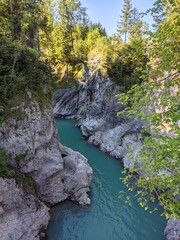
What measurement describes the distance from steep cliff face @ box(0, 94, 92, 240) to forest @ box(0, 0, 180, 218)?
1076 mm

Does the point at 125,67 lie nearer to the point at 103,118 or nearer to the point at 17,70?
the point at 103,118

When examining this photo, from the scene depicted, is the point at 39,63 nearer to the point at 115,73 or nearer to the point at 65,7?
the point at 115,73

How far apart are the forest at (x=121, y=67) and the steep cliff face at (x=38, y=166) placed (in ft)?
3.53

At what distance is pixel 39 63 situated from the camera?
16.0 meters

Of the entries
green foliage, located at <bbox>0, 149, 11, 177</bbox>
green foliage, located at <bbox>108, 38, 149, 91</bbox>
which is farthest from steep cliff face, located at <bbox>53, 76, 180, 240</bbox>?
green foliage, located at <bbox>0, 149, 11, 177</bbox>

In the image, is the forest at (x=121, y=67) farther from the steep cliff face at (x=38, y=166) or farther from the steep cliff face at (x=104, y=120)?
the steep cliff face at (x=104, y=120)

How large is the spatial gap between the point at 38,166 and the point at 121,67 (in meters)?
25.5

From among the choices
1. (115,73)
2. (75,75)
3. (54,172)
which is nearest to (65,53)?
(75,75)

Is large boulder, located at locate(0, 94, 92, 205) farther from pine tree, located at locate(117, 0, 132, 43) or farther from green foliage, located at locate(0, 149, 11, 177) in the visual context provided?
pine tree, located at locate(117, 0, 132, 43)

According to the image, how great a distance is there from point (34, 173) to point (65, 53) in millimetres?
37985

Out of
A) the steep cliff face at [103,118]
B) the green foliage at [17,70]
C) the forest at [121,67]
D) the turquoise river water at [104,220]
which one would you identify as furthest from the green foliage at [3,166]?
the steep cliff face at [103,118]

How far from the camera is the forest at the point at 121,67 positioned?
18.3 feet

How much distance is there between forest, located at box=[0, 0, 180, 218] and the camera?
5.58 m

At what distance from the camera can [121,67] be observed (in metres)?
34.0
